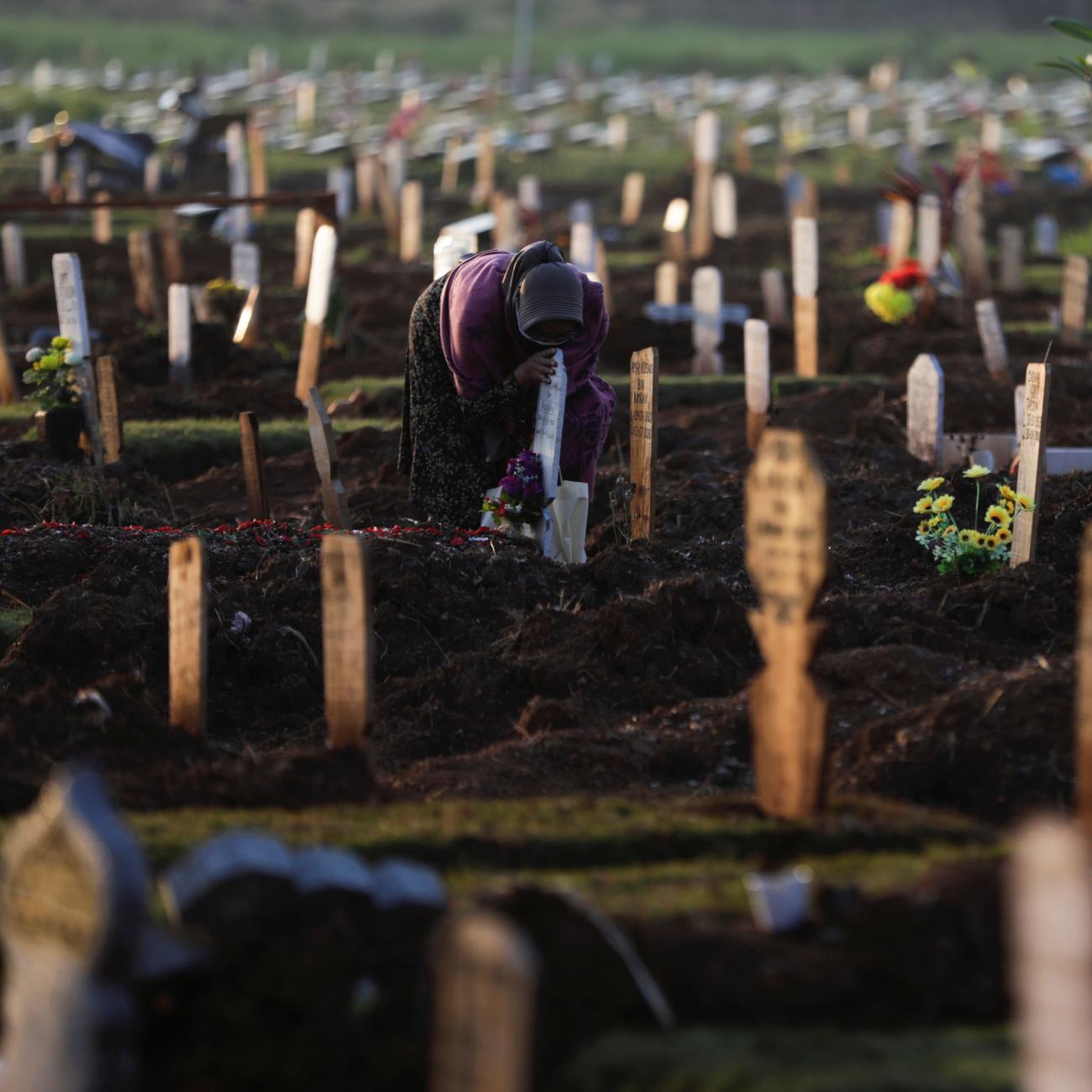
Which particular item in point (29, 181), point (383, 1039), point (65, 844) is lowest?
point (29, 181)

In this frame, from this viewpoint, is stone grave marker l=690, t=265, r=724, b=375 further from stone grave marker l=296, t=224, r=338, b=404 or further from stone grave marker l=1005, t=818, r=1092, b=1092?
stone grave marker l=1005, t=818, r=1092, b=1092

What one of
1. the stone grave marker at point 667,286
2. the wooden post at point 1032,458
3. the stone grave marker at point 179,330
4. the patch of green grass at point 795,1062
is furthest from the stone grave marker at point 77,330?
the patch of green grass at point 795,1062

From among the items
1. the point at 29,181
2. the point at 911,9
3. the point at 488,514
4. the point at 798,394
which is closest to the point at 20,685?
the point at 488,514

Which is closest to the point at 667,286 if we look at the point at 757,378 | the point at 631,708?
the point at 757,378

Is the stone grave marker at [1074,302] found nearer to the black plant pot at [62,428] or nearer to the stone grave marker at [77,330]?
the stone grave marker at [77,330]

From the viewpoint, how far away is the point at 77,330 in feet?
31.8

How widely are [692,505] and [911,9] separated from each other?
53969mm

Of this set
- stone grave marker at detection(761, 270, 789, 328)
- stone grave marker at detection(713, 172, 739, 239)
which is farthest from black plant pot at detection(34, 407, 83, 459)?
stone grave marker at detection(713, 172, 739, 239)

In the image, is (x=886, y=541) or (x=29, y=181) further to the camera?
(x=29, y=181)

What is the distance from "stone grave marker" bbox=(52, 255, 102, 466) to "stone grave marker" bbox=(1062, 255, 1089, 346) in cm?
824

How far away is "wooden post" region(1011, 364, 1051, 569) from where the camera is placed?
661cm

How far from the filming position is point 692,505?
8695 mm

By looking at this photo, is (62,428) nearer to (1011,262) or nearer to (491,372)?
(491,372)

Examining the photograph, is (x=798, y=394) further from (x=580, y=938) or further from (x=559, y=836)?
(x=580, y=938)
